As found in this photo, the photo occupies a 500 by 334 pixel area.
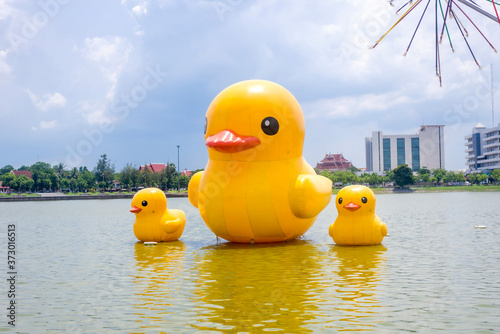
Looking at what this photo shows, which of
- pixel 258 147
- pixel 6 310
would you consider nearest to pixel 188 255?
pixel 258 147

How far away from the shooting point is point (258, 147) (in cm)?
1077

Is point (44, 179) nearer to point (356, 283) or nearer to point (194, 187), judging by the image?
point (194, 187)

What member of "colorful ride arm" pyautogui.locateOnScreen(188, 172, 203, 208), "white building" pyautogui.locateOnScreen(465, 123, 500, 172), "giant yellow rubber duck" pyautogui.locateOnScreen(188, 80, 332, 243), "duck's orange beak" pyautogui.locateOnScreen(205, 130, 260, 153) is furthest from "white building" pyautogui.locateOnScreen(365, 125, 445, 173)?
"duck's orange beak" pyautogui.locateOnScreen(205, 130, 260, 153)

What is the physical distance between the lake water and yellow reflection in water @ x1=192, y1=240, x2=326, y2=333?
17mm

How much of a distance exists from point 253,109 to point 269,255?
3270 mm

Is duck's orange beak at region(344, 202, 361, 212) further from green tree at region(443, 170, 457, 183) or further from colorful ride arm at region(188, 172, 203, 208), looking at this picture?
green tree at region(443, 170, 457, 183)

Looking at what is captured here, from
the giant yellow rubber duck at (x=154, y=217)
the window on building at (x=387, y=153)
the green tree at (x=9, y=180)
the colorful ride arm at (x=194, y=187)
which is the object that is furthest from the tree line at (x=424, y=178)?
the giant yellow rubber duck at (x=154, y=217)

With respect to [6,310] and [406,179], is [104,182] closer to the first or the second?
[406,179]

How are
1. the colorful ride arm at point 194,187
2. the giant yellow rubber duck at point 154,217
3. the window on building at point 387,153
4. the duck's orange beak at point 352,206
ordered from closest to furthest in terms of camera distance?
the duck's orange beak at point 352,206 → the giant yellow rubber duck at point 154,217 → the colorful ride arm at point 194,187 → the window on building at point 387,153

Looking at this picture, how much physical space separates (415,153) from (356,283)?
444ft

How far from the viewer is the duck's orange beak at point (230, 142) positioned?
33.9 feet

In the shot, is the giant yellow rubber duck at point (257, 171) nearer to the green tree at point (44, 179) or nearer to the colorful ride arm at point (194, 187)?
the colorful ride arm at point (194, 187)

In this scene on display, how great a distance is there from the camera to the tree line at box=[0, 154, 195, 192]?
7912 cm

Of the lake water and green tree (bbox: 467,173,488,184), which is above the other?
green tree (bbox: 467,173,488,184)
